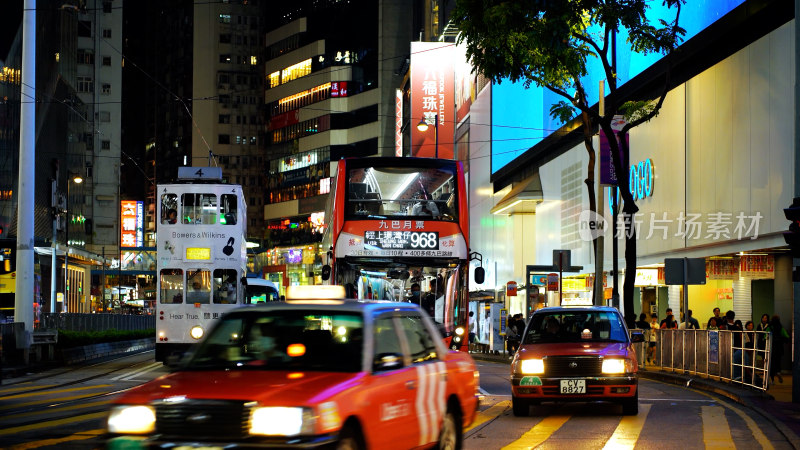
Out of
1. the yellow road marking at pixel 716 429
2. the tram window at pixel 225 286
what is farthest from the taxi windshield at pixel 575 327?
the tram window at pixel 225 286

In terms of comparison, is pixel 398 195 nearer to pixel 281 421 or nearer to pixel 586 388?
pixel 586 388

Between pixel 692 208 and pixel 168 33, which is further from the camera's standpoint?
pixel 168 33

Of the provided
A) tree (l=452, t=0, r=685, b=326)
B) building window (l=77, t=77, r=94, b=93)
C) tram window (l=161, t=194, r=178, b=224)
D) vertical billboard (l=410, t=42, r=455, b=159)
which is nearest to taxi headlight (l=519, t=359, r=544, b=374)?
tree (l=452, t=0, r=685, b=326)

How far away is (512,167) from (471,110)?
39.9ft

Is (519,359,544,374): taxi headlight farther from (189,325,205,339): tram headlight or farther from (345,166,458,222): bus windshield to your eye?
(189,325,205,339): tram headlight

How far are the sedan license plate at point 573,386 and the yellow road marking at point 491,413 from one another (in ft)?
3.70

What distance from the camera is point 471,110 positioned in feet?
210

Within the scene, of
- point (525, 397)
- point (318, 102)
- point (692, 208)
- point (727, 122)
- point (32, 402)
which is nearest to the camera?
point (525, 397)

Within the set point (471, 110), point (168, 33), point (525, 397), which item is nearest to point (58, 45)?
point (471, 110)

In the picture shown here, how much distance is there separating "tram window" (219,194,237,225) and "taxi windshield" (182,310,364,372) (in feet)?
62.9

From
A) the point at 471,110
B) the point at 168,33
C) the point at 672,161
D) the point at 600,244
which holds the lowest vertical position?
the point at 600,244

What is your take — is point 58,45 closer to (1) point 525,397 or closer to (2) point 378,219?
(2) point 378,219

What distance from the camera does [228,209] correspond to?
27.2 metres

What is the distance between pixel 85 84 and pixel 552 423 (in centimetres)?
12084
